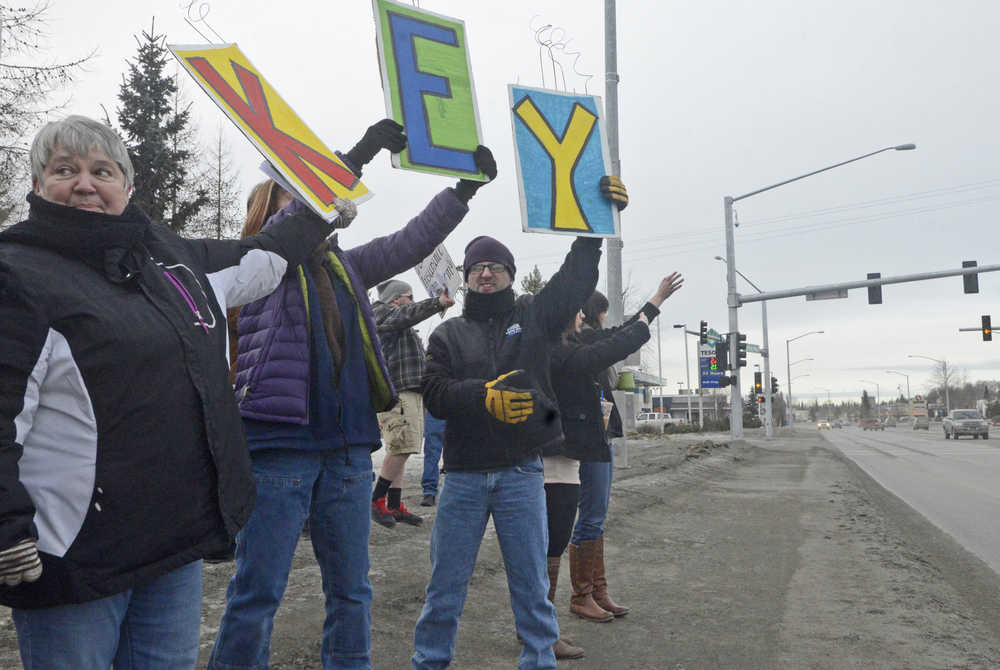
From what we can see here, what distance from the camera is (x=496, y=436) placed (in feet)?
10.5

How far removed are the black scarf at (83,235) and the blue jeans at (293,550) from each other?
88 centimetres

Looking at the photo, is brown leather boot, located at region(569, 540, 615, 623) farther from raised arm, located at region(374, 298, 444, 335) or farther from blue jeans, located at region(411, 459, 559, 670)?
raised arm, located at region(374, 298, 444, 335)

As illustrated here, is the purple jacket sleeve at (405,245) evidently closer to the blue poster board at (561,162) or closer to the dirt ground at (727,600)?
the blue poster board at (561,162)

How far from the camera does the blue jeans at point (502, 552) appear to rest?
3090 millimetres

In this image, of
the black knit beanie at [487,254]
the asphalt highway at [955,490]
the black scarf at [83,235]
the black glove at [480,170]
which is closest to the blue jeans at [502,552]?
the black knit beanie at [487,254]

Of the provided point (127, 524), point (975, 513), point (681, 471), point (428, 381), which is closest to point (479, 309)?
Result: point (428, 381)

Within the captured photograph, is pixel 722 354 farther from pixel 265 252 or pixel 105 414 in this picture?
pixel 105 414

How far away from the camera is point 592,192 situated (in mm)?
3771

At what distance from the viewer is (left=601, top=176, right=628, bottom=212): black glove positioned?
374cm

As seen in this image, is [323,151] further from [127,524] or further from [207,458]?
[127,524]

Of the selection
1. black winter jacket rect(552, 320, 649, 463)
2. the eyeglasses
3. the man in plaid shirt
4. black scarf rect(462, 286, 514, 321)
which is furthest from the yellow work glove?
the man in plaid shirt

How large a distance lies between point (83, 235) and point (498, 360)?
179 centimetres

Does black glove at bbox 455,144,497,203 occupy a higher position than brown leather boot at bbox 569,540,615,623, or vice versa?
black glove at bbox 455,144,497,203

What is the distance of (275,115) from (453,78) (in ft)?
2.97
